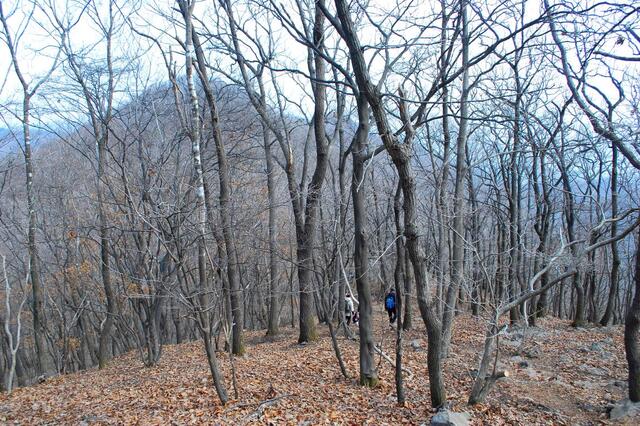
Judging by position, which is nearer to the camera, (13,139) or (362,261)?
(362,261)

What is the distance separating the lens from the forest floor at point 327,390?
6.34 meters

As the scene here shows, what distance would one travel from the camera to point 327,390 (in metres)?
7.47

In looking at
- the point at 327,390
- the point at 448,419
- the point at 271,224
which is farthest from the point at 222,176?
the point at 448,419

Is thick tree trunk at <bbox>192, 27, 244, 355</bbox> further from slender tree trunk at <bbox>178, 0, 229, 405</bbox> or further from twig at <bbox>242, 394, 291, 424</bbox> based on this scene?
twig at <bbox>242, 394, 291, 424</bbox>

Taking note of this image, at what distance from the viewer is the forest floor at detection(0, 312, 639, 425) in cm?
634

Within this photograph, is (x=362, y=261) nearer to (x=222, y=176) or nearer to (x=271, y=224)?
(x=222, y=176)

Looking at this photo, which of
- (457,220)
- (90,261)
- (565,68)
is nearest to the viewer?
(565,68)

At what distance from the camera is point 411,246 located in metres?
5.84

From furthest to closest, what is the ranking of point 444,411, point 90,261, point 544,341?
point 90,261, point 544,341, point 444,411

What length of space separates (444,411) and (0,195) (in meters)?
16.0

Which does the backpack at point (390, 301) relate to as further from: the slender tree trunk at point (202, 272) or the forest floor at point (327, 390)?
the slender tree trunk at point (202, 272)

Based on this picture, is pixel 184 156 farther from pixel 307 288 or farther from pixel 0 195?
pixel 0 195

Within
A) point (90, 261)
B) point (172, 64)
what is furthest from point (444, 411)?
point (90, 261)

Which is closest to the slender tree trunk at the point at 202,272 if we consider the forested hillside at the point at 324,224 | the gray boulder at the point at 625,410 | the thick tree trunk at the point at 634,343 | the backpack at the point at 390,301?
the forested hillside at the point at 324,224
